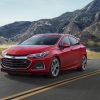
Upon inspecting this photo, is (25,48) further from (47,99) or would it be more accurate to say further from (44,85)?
(47,99)

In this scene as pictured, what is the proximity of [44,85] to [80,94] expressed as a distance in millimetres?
1756

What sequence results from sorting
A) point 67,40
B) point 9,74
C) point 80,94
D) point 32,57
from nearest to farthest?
1. point 80,94
2. point 32,57
3. point 9,74
4. point 67,40

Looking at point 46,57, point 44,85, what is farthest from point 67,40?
point 44,85

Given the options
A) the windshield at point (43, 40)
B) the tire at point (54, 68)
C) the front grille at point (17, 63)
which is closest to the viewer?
the front grille at point (17, 63)

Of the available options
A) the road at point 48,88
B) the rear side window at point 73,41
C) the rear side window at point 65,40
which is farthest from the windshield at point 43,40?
the road at point 48,88

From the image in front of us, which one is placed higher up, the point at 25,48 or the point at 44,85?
the point at 25,48

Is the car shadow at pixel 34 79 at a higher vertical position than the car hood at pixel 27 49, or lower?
lower

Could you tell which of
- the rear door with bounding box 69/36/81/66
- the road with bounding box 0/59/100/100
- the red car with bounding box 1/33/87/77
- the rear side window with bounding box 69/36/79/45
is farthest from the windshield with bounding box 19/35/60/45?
the road with bounding box 0/59/100/100

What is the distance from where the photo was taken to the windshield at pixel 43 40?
13633mm

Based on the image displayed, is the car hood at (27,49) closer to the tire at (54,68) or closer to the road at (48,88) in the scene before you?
the tire at (54,68)

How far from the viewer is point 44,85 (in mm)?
10898

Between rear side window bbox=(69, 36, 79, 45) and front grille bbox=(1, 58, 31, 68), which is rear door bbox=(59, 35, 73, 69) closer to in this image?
rear side window bbox=(69, 36, 79, 45)

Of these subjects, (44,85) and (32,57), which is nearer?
(44,85)

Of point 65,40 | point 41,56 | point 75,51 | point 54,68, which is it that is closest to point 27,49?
point 41,56
